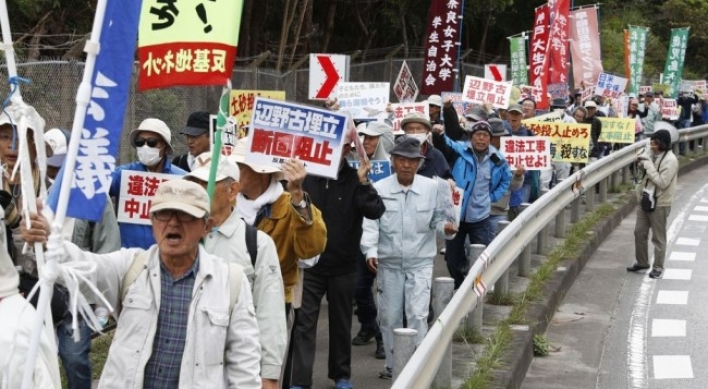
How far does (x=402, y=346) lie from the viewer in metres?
7.02

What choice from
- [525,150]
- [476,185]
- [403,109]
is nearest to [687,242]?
[525,150]

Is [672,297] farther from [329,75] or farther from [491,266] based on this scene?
[329,75]

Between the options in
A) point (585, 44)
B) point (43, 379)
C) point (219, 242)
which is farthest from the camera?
point (585, 44)

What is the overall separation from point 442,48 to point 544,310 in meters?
8.50

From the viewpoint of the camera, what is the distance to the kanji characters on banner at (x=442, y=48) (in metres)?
18.7

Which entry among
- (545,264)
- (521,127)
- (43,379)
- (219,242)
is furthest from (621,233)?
(43,379)

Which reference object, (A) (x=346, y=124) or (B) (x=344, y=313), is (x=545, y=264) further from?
(A) (x=346, y=124)

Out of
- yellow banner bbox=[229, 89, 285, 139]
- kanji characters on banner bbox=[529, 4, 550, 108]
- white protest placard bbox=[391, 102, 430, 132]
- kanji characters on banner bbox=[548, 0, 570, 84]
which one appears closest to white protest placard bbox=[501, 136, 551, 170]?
white protest placard bbox=[391, 102, 430, 132]

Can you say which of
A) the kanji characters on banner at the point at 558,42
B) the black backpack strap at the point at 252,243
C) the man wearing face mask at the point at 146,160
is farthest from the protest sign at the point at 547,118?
the black backpack strap at the point at 252,243

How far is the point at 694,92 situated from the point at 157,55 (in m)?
33.1

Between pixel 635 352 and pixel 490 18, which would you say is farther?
pixel 490 18

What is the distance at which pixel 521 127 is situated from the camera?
14914mm

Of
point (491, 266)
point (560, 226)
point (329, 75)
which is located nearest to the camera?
point (491, 266)

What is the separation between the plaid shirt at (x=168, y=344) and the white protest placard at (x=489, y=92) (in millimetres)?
12268
